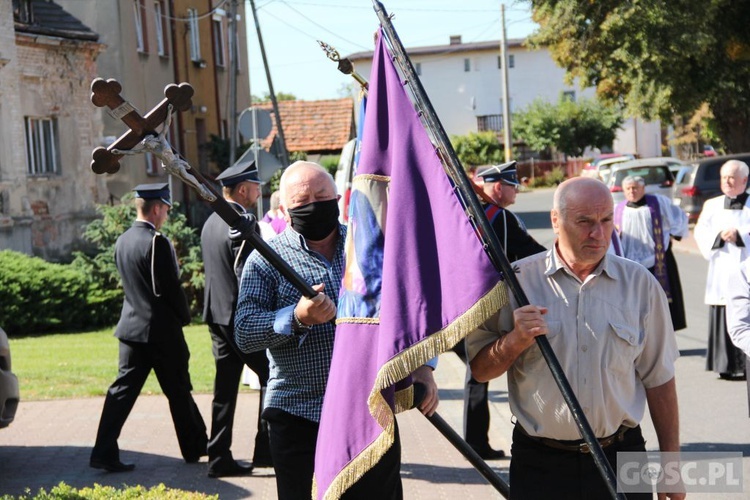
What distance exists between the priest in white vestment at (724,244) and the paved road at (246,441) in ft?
0.82

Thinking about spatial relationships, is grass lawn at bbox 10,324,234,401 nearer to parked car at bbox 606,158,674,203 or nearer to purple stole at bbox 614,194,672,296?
purple stole at bbox 614,194,672,296

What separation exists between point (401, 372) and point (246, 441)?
5.41 meters

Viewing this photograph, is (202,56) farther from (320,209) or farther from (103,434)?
(320,209)

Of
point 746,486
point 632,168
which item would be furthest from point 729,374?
point 632,168

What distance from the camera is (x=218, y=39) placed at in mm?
36906

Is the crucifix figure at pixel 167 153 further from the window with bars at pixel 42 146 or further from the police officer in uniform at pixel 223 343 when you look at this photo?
the window with bars at pixel 42 146

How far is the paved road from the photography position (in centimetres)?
768

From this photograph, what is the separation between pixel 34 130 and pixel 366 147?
21.7m

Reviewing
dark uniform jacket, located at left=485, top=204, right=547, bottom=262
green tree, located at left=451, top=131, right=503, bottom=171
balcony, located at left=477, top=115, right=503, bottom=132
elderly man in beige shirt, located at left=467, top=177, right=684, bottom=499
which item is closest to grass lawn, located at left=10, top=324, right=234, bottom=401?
dark uniform jacket, located at left=485, top=204, right=547, bottom=262

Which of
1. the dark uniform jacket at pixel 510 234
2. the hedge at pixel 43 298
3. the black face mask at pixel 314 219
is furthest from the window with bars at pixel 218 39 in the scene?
the black face mask at pixel 314 219

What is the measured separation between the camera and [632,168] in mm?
33531

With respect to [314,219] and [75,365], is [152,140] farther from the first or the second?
[75,365]

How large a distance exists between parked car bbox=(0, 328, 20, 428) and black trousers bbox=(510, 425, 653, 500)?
492cm

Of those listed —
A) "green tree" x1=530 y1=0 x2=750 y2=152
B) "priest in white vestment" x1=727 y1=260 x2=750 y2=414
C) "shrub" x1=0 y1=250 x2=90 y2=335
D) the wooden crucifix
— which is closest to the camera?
the wooden crucifix
